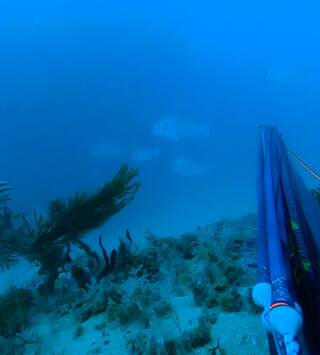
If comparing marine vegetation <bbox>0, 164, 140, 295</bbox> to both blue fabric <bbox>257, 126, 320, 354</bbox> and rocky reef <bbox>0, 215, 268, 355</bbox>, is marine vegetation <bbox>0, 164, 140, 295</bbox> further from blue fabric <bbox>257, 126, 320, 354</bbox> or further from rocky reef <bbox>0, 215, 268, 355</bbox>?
blue fabric <bbox>257, 126, 320, 354</bbox>

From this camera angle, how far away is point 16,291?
4.38 m

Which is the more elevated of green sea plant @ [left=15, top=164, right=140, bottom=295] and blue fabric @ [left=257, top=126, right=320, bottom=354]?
green sea plant @ [left=15, top=164, right=140, bottom=295]

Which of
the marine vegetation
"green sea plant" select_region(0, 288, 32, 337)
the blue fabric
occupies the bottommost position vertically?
the blue fabric

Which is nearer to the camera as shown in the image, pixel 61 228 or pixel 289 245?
pixel 289 245

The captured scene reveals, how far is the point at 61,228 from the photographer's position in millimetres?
4805

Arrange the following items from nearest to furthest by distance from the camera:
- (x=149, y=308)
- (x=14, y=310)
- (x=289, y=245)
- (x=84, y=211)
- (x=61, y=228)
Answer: (x=289, y=245)
(x=149, y=308)
(x=14, y=310)
(x=61, y=228)
(x=84, y=211)

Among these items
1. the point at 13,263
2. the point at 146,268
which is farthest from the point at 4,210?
the point at 146,268

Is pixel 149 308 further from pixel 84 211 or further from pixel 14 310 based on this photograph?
pixel 84 211

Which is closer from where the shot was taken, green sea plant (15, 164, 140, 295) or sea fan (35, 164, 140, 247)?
green sea plant (15, 164, 140, 295)

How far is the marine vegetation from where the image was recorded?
451cm

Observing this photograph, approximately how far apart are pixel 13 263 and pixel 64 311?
1.37 m

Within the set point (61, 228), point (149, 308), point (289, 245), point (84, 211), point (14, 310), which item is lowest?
point (289, 245)

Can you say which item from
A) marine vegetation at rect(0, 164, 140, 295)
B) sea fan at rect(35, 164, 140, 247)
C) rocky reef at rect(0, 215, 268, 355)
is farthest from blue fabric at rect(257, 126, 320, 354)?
sea fan at rect(35, 164, 140, 247)

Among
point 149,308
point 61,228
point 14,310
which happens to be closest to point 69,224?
point 61,228
